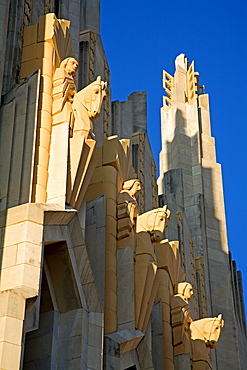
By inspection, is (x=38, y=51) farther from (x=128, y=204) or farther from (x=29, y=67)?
(x=128, y=204)

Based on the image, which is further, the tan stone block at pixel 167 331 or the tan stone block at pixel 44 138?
the tan stone block at pixel 167 331

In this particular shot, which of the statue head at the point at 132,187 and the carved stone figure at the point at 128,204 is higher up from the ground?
the statue head at the point at 132,187

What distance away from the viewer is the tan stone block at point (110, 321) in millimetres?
16303

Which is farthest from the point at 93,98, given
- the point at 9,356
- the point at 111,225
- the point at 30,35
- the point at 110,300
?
the point at 9,356

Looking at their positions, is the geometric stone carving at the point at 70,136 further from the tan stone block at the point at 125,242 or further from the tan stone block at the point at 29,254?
the tan stone block at the point at 125,242

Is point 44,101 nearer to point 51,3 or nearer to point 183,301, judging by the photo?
point 51,3

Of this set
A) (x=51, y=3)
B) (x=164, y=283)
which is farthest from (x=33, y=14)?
(x=164, y=283)

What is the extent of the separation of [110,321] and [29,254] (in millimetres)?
3810

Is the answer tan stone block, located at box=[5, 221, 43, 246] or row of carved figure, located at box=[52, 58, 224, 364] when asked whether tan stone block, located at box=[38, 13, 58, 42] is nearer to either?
row of carved figure, located at box=[52, 58, 224, 364]

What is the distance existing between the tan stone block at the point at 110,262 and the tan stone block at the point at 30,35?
14.0ft

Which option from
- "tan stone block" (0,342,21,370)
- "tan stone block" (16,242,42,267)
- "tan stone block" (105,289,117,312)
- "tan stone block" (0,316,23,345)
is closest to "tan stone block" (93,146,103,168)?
"tan stone block" (105,289,117,312)

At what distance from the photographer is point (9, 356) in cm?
1203

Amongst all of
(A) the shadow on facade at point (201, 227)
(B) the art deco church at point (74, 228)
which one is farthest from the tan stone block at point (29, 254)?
(A) the shadow on facade at point (201, 227)

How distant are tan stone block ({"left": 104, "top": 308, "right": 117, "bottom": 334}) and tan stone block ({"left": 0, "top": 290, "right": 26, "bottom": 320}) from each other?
155 inches
